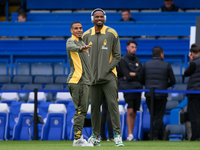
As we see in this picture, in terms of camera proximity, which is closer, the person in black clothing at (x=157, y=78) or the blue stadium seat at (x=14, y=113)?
the person in black clothing at (x=157, y=78)

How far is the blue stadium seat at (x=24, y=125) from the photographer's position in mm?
11938

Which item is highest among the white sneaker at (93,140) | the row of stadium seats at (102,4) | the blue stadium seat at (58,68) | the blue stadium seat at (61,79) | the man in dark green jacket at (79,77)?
the row of stadium seats at (102,4)

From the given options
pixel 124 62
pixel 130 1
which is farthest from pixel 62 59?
pixel 124 62

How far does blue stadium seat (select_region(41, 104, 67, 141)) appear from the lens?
11906mm

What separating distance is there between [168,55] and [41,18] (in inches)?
192

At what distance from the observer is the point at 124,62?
10781mm

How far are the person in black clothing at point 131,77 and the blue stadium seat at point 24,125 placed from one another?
233cm

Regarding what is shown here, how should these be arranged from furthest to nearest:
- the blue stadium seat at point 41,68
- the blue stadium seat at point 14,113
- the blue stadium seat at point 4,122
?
the blue stadium seat at point 41,68 → the blue stadium seat at point 14,113 → the blue stadium seat at point 4,122

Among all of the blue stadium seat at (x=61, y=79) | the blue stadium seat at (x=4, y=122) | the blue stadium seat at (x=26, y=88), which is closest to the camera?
the blue stadium seat at (x=4, y=122)

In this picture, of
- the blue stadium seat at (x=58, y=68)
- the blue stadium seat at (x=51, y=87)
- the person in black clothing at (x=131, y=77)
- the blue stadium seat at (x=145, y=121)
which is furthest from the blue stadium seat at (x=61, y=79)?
the person in black clothing at (x=131, y=77)

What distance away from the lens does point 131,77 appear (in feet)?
35.6

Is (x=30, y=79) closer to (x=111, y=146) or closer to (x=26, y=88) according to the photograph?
(x=26, y=88)

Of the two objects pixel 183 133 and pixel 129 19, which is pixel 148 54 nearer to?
pixel 129 19

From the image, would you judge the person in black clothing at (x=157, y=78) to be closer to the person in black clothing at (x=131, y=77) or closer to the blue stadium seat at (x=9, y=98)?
the person in black clothing at (x=131, y=77)
